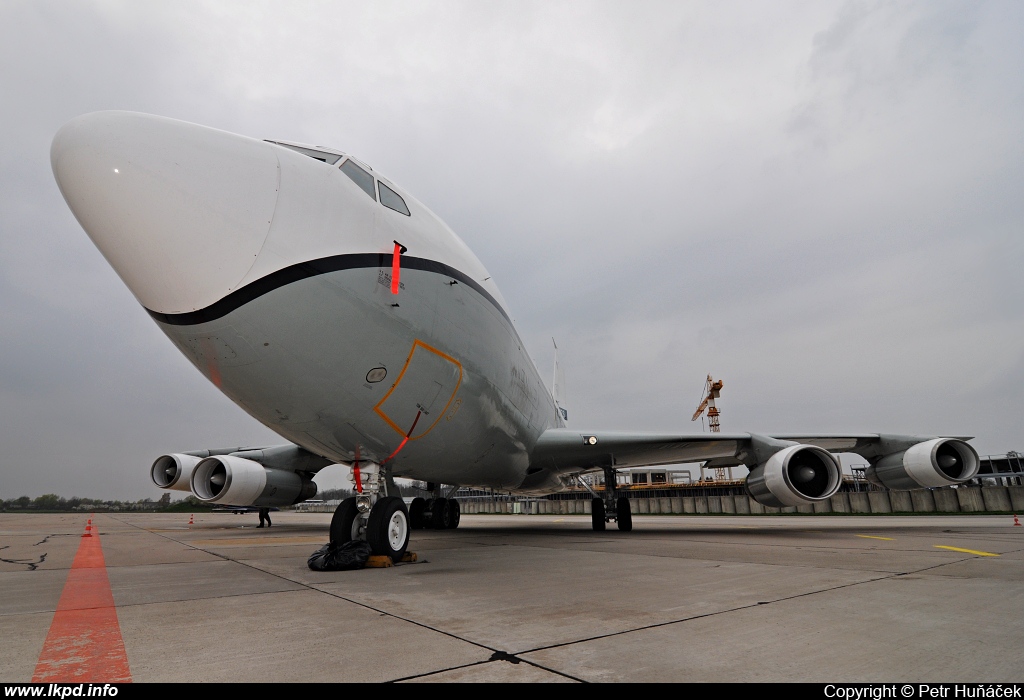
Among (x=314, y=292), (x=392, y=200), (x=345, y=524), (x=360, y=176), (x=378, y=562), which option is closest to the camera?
(x=314, y=292)

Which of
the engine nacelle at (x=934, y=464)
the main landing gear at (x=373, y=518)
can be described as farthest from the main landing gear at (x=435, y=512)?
the engine nacelle at (x=934, y=464)

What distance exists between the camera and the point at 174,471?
16359 mm

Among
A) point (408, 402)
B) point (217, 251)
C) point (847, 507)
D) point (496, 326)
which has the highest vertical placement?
point (496, 326)

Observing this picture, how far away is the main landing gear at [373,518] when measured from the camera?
623 cm

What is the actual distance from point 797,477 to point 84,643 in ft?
37.2

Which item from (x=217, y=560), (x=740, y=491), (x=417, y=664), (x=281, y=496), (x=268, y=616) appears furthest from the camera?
(x=740, y=491)

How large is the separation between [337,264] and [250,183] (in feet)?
3.09

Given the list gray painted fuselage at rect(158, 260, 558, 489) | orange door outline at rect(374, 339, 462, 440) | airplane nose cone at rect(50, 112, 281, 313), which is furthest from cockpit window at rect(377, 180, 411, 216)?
airplane nose cone at rect(50, 112, 281, 313)

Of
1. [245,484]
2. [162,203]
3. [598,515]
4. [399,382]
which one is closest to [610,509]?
[598,515]

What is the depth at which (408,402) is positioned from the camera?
19.6ft

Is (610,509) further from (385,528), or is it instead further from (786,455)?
(385,528)

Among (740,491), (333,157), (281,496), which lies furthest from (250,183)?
(740,491)

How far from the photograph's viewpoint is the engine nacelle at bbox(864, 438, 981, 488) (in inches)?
463

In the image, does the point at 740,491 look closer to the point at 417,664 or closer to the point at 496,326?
the point at 496,326
